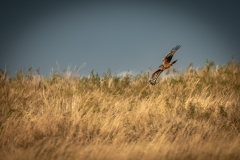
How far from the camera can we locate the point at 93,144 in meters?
4.10

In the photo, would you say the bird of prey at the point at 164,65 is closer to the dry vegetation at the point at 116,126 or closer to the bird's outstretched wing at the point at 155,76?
the bird's outstretched wing at the point at 155,76

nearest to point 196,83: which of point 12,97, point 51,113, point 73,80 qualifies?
point 73,80

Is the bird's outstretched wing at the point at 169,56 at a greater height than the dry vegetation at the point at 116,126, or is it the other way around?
the bird's outstretched wing at the point at 169,56

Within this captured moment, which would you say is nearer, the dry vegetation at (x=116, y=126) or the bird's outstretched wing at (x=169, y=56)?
the dry vegetation at (x=116, y=126)

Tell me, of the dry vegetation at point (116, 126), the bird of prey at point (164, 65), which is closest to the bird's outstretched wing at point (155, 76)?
the bird of prey at point (164, 65)

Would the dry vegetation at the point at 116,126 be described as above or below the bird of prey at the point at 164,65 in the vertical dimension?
below

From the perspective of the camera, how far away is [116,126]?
473 centimetres

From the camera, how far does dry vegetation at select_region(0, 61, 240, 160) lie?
362 cm

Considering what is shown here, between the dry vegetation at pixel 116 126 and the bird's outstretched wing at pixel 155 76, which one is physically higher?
the bird's outstretched wing at pixel 155 76

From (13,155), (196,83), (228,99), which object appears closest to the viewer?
(13,155)

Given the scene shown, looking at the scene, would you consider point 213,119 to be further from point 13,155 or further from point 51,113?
point 13,155

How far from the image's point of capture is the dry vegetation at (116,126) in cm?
362

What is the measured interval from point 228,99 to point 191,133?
2943 millimetres

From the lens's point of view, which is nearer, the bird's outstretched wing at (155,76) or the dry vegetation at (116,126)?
the dry vegetation at (116,126)
